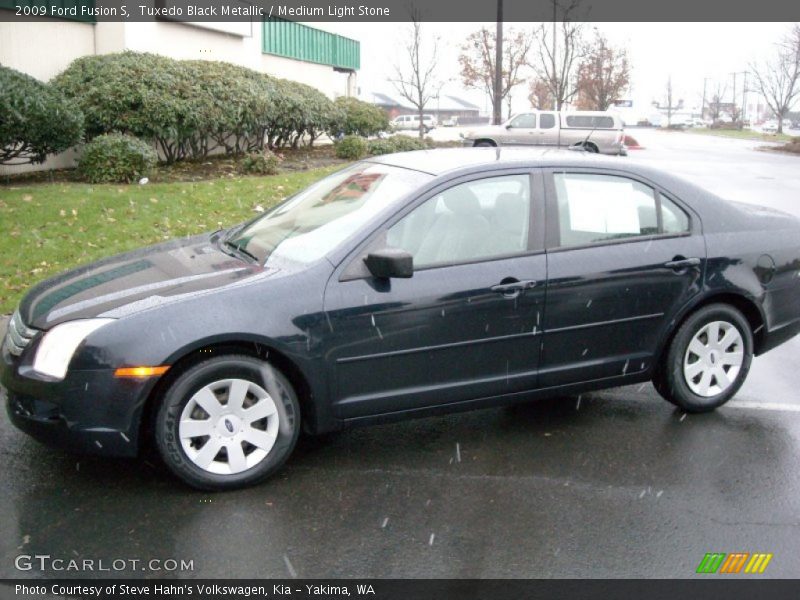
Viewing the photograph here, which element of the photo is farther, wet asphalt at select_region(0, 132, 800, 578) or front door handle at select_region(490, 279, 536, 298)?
front door handle at select_region(490, 279, 536, 298)

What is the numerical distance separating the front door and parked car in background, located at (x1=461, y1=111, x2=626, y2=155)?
23191 mm

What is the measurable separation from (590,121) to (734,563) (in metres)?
26.3

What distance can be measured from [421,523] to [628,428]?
178 cm

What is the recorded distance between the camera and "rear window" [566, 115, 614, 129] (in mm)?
27844

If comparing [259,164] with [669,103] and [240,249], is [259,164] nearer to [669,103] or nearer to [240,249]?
[240,249]

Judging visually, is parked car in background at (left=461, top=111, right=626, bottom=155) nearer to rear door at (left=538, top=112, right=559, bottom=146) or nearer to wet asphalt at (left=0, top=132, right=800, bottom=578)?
rear door at (left=538, top=112, right=559, bottom=146)

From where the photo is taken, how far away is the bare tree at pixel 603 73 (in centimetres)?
4766

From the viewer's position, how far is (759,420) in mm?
5273

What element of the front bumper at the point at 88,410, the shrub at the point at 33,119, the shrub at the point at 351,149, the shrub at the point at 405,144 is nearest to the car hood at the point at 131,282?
the front bumper at the point at 88,410

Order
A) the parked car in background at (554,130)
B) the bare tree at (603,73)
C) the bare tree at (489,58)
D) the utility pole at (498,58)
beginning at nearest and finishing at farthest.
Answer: the utility pole at (498,58) < the parked car in background at (554,130) < the bare tree at (489,58) < the bare tree at (603,73)

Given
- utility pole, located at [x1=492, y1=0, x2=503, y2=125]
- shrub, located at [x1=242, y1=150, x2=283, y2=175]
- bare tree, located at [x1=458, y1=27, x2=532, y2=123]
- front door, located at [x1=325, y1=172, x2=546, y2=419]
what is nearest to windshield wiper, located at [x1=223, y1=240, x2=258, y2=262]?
front door, located at [x1=325, y1=172, x2=546, y2=419]

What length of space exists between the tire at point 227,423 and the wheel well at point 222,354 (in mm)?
39

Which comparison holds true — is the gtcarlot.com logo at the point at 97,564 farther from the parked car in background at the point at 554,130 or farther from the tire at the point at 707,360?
the parked car in background at the point at 554,130

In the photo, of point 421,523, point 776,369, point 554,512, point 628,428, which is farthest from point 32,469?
point 776,369
